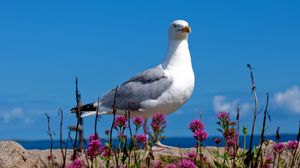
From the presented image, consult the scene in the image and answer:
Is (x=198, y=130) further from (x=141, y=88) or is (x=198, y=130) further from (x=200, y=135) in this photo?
(x=141, y=88)

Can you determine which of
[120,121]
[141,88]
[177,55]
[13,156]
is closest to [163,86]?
[141,88]

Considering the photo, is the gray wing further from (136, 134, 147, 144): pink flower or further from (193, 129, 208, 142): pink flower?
(193, 129, 208, 142): pink flower

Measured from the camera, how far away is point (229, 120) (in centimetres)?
429

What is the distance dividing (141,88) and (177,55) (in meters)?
0.93

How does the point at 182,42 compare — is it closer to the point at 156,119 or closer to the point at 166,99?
the point at 166,99

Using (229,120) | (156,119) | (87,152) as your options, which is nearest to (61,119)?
(87,152)

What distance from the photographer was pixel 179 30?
11.2m

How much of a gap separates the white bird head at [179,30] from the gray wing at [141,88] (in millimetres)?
772

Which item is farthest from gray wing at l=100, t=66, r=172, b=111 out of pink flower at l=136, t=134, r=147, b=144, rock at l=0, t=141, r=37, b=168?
pink flower at l=136, t=134, r=147, b=144

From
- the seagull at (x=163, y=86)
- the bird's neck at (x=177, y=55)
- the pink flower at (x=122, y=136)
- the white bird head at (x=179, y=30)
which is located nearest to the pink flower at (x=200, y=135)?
the pink flower at (x=122, y=136)

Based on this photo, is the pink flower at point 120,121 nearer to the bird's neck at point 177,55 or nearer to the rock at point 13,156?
the rock at point 13,156

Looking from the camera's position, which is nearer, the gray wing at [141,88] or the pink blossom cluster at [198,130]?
the pink blossom cluster at [198,130]

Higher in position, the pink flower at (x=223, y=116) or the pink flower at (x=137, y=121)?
the pink flower at (x=223, y=116)

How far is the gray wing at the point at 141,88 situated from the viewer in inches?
412
